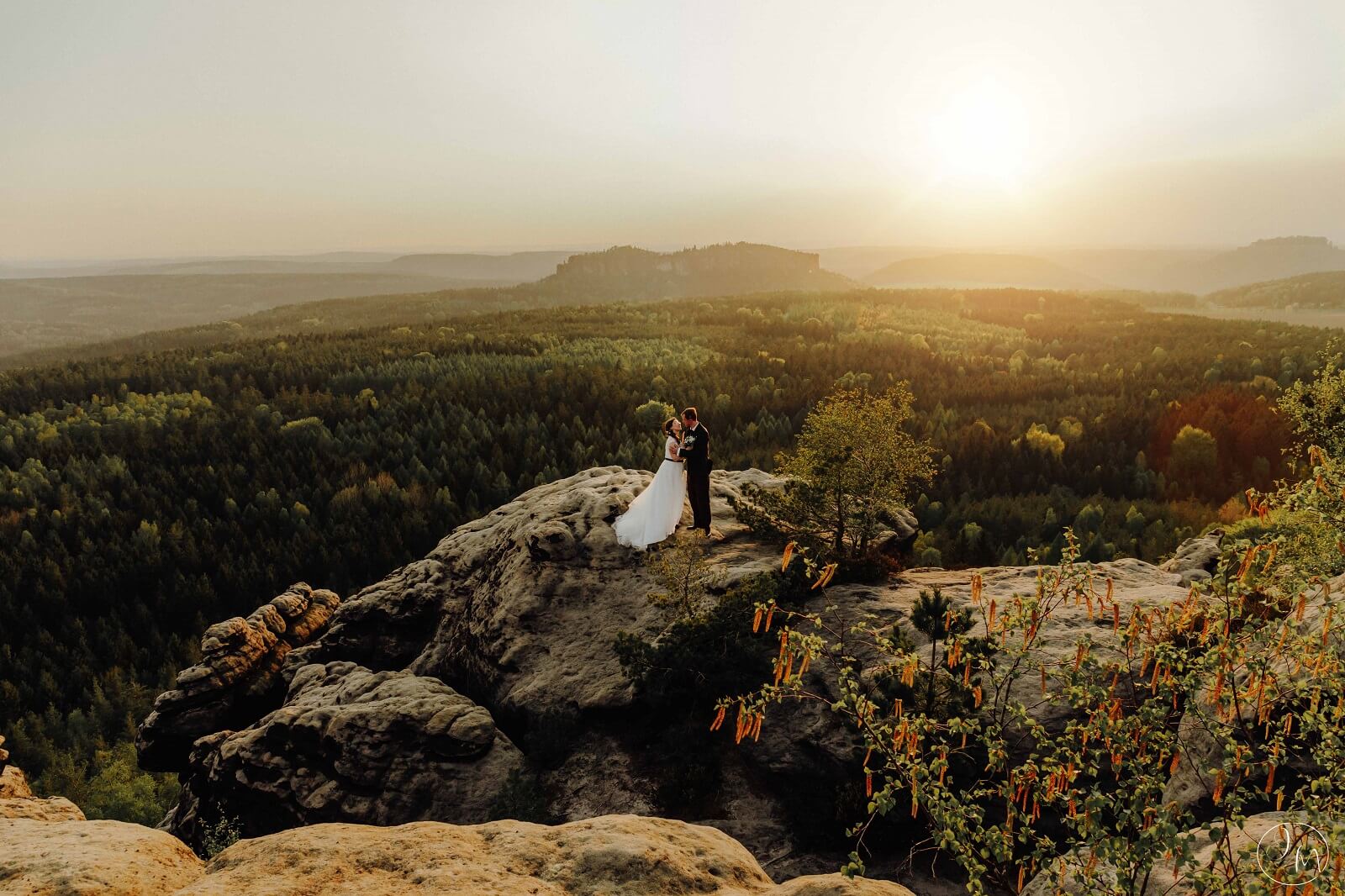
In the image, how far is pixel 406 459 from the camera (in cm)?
3148

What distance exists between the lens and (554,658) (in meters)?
11.9

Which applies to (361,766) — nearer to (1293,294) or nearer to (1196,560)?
(1196,560)

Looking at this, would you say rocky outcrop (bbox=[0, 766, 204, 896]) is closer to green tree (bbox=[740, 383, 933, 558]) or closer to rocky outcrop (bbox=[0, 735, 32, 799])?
rocky outcrop (bbox=[0, 735, 32, 799])

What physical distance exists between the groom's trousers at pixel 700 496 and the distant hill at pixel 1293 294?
131 meters

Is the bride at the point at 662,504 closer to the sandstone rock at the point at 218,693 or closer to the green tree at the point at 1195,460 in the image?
the sandstone rock at the point at 218,693

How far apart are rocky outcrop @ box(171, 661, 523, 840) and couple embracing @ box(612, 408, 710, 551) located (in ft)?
14.4

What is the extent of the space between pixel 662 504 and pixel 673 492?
36cm

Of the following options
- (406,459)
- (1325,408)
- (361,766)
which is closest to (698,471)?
(361,766)

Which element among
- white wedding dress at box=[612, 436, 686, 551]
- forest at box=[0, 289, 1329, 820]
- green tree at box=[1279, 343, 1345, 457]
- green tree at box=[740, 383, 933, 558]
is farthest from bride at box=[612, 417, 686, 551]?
green tree at box=[1279, 343, 1345, 457]

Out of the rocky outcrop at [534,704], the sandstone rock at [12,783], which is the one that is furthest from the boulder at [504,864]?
the sandstone rock at [12,783]

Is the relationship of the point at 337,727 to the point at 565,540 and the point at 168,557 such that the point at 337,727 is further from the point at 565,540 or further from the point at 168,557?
the point at 168,557

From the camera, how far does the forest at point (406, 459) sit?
65.6 ft

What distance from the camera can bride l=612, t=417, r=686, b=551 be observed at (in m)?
12.4

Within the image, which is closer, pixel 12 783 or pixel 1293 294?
pixel 12 783
